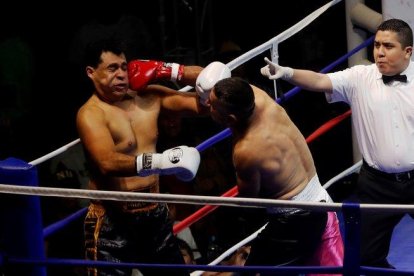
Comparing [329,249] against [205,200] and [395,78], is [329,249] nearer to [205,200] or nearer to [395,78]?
[395,78]

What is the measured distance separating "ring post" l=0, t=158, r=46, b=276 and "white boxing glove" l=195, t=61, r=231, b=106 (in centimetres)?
74

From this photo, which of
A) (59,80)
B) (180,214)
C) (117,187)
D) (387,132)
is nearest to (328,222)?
(387,132)

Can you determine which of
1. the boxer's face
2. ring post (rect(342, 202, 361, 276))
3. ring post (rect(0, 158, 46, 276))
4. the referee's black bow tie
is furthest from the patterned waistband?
the referee's black bow tie

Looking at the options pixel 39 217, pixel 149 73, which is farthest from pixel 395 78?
pixel 39 217

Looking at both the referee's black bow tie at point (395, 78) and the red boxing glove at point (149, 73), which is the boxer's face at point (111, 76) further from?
the referee's black bow tie at point (395, 78)

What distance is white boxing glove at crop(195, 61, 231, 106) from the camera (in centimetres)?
289

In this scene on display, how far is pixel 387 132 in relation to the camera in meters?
3.21

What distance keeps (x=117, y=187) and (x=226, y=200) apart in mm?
814

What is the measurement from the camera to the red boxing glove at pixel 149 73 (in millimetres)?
3000

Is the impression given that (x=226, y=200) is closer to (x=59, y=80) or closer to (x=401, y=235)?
(x=401, y=235)

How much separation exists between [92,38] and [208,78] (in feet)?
6.48

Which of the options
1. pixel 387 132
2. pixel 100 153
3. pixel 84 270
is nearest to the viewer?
pixel 100 153

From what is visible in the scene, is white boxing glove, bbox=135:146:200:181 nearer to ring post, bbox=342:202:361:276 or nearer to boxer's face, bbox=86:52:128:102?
boxer's face, bbox=86:52:128:102

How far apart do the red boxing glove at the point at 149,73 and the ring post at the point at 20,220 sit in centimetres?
70
